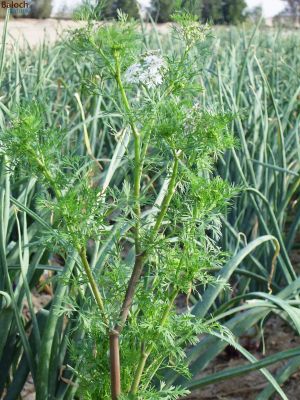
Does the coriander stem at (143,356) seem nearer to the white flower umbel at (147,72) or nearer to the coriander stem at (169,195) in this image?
the coriander stem at (169,195)

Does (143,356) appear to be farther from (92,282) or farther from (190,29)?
(190,29)

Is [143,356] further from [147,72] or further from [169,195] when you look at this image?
[147,72]

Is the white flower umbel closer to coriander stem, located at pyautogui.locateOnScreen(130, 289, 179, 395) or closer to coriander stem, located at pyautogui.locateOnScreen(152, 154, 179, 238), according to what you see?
coriander stem, located at pyautogui.locateOnScreen(152, 154, 179, 238)

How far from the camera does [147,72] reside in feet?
2.56

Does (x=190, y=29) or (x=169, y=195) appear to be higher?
(x=190, y=29)

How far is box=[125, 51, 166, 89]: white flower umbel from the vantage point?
2.55 feet

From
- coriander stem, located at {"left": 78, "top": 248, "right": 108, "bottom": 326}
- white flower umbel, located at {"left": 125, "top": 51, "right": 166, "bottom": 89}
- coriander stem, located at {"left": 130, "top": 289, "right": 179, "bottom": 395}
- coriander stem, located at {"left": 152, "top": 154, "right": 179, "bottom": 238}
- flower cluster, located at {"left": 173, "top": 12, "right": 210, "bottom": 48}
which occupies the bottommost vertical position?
coriander stem, located at {"left": 130, "top": 289, "right": 179, "bottom": 395}

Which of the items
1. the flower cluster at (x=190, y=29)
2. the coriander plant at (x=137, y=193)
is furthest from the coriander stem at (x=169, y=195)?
the flower cluster at (x=190, y=29)

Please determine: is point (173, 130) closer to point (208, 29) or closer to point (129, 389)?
point (208, 29)

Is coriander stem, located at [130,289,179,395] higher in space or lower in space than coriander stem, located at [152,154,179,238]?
lower

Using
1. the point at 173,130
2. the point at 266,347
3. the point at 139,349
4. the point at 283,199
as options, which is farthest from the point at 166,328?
the point at 283,199

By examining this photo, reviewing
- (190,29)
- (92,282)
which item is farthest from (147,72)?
(92,282)

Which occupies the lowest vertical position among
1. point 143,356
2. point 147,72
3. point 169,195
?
point 143,356

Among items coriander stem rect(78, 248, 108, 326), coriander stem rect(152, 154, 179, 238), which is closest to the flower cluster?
coriander stem rect(152, 154, 179, 238)
